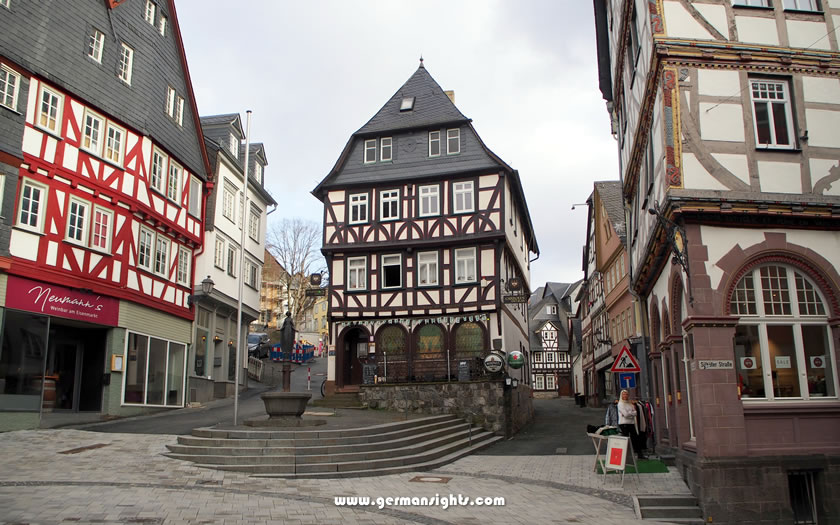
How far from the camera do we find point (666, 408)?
56.5ft

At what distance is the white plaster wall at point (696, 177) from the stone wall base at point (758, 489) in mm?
4636

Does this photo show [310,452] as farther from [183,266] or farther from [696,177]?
[183,266]

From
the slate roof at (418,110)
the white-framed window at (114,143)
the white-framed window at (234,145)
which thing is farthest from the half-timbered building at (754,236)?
the white-framed window at (234,145)

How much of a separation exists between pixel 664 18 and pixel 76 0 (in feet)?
57.1

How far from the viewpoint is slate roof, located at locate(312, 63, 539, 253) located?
2980 centimetres

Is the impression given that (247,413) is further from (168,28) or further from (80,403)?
(168,28)

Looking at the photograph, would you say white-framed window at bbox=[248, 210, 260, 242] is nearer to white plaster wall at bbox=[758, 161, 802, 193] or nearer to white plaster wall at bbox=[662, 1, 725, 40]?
white plaster wall at bbox=[662, 1, 725, 40]

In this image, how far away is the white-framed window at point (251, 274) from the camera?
35.2 m

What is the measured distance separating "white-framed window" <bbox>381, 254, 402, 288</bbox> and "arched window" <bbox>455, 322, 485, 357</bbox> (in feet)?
10.7

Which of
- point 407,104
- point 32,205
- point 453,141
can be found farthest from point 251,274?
point 32,205

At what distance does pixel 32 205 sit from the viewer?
19.9 metres

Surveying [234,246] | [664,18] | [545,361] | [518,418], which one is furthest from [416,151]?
[545,361]

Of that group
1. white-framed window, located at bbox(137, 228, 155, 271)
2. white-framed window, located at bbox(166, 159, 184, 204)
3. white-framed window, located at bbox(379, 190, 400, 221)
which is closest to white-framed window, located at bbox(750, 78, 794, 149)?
white-framed window, located at bbox(379, 190, 400, 221)

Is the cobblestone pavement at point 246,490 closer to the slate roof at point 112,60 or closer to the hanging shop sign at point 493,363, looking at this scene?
the hanging shop sign at point 493,363
